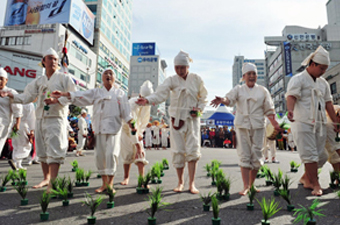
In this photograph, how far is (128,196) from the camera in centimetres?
363

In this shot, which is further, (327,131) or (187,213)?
(327,131)

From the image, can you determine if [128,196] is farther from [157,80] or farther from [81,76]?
[157,80]

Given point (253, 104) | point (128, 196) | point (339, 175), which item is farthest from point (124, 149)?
point (339, 175)

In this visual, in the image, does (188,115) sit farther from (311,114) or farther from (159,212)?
(311,114)

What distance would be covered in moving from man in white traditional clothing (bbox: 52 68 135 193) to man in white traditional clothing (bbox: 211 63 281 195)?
156 cm

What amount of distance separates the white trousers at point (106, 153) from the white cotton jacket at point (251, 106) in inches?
79.5

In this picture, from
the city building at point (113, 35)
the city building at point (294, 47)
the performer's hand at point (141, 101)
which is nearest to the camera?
the performer's hand at point (141, 101)

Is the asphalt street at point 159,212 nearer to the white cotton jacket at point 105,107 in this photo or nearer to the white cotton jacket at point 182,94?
the white cotton jacket at point 105,107

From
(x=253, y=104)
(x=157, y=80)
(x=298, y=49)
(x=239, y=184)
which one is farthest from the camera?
(x=157, y=80)

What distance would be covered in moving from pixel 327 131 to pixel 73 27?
138 ft

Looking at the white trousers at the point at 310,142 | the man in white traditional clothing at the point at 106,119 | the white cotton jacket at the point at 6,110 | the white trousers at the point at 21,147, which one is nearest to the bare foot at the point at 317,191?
the white trousers at the point at 310,142

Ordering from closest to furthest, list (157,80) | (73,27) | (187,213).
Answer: (187,213) → (73,27) → (157,80)

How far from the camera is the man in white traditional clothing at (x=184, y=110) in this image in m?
4.01

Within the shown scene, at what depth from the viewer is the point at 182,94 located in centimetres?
420
